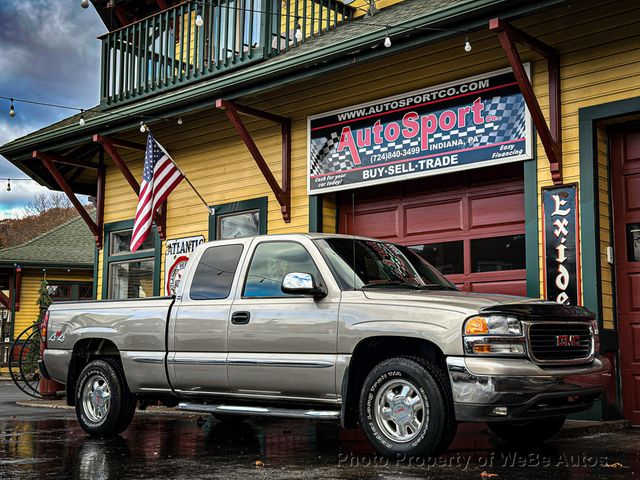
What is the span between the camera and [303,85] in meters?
12.8

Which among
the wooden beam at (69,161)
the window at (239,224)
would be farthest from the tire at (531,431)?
the wooden beam at (69,161)

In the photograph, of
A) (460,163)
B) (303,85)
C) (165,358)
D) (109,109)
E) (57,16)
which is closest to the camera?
(165,358)

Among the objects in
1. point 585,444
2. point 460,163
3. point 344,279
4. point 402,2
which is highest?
point 402,2

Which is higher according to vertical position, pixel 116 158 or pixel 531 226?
pixel 116 158

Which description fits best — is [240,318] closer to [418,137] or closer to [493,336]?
[493,336]

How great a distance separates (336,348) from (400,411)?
798 mm

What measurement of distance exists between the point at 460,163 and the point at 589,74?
6.14 ft

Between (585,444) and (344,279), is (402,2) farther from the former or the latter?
(585,444)

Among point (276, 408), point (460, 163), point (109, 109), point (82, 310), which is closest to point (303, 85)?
point (460, 163)

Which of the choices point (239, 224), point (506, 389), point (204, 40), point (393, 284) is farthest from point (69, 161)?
point (506, 389)

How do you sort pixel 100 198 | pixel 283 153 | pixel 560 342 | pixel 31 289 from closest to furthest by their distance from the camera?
pixel 560 342 → pixel 283 153 → pixel 100 198 → pixel 31 289

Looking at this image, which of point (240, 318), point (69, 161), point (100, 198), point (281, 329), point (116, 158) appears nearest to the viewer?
point (281, 329)

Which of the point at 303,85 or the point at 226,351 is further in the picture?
the point at 303,85

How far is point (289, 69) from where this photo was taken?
11172 millimetres
